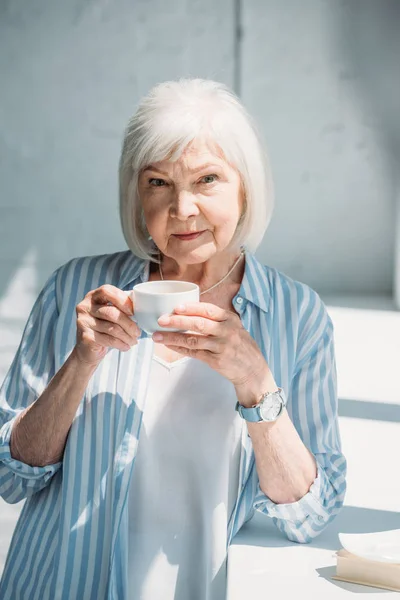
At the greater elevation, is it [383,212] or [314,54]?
[314,54]

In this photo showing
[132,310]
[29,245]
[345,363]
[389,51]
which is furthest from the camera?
[29,245]

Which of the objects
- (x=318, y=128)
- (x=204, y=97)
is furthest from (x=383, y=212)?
(x=204, y=97)

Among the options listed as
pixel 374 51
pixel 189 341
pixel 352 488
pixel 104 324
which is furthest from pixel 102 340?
pixel 374 51

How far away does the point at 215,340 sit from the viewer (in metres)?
1.61

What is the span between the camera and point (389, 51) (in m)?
4.56

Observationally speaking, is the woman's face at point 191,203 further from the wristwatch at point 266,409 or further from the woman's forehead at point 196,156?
the wristwatch at point 266,409

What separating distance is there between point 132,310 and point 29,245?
346 centimetres

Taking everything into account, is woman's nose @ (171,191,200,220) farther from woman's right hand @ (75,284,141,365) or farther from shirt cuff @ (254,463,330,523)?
shirt cuff @ (254,463,330,523)

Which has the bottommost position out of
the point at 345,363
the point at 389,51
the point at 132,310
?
the point at 345,363

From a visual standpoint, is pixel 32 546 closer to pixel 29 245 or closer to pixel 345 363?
pixel 345 363

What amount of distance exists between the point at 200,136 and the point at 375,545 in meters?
0.82

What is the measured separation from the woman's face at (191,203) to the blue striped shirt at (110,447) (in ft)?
0.51

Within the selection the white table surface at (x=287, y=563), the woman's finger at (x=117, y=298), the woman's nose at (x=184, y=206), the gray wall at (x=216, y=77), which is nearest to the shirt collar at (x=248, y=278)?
the woman's nose at (x=184, y=206)

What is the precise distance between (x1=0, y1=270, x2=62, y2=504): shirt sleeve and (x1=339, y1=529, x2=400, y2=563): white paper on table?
61 centimetres
